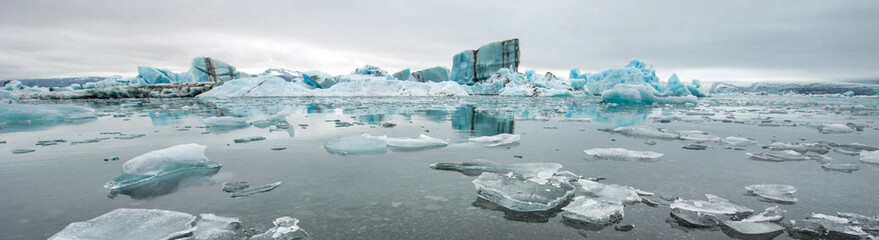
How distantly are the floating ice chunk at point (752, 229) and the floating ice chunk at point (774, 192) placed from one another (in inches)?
21.6

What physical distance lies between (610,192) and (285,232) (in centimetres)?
188

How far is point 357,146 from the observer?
3.87m

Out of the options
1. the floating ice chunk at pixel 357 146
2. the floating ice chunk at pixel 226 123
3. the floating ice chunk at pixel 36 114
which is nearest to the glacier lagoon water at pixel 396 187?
the floating ice chunk at pixel 357 146

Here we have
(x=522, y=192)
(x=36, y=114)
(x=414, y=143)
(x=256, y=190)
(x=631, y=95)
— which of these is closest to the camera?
(x=522, y=192)

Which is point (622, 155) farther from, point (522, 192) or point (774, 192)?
point (522, 192)

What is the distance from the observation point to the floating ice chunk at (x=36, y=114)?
25.5ft

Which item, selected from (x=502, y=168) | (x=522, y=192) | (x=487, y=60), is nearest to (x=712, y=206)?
(x=522, y=192)

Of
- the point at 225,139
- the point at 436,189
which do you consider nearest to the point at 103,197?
the point at 436,189

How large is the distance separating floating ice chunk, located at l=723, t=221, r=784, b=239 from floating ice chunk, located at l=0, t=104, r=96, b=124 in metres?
12.0

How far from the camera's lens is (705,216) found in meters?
1.81

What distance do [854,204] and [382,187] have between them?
9.09 ft

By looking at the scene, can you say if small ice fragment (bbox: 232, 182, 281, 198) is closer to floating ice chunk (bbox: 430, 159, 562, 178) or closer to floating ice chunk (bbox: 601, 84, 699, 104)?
floating ice chunk (bbox: 430, 159, 562, 178)

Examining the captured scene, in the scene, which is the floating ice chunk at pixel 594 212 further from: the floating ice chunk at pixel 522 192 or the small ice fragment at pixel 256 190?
the small ice fragment at pixel 256 190

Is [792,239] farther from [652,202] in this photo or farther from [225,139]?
[225,139]
